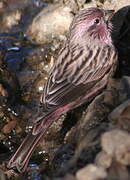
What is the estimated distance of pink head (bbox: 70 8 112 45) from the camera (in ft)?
28.3

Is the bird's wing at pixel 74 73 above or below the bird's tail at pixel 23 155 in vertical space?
above

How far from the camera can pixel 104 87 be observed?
8477 millimetres

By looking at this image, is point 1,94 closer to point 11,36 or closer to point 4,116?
point 4,116

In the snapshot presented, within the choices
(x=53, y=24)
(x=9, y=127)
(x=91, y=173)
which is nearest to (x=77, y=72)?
(x=9, y=127)

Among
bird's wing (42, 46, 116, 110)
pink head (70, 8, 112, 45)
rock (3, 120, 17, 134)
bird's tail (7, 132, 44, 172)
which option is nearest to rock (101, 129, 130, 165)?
bird's tail (7, 132, 44, 172)

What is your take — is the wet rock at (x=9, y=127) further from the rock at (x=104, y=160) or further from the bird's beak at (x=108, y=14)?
the rock at (x=104, y=160)

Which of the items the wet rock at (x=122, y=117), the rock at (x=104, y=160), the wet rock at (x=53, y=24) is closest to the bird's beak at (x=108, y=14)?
the wet rock at (x=53, y=24)

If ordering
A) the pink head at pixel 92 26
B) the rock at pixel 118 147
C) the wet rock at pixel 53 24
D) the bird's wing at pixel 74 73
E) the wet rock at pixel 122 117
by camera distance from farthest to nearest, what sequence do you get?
the wet rock at pixel 53 24, the pink head at pixel 92 26, the bird's wing at pixel 74 73, the wet rock at pixel 122 117, the rock at pixel 118 147

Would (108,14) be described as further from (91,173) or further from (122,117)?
(91,173)

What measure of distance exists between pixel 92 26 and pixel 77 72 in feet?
2.98

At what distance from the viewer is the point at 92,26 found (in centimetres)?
876

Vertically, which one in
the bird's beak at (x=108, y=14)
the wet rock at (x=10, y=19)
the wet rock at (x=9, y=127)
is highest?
the bird's beak at (x=108, y=14)

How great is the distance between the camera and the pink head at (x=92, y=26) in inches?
340

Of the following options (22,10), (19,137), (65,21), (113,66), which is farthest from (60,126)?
(22,10)
